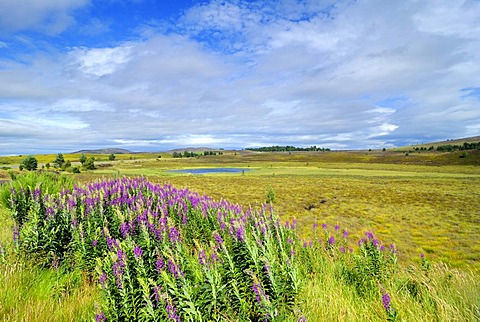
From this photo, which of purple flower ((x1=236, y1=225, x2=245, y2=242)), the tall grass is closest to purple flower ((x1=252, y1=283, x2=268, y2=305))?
the tall grass

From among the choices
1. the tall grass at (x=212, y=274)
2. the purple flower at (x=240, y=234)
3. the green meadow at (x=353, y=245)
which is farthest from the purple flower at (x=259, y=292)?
the purple flower at (x=240, y=234)

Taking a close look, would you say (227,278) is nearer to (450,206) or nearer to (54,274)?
(54,274)

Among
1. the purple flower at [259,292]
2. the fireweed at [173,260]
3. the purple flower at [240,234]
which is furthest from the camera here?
the purple flower at [240,234]

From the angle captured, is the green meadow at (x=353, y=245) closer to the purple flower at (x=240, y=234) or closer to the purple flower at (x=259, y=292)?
the purple flower at (x=259, y=292)

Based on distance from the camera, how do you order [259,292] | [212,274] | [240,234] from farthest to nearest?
1. [240,234]
2. [212,274]
3. [259,292]

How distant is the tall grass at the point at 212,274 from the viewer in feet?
9.34

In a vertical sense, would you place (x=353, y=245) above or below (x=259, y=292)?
below

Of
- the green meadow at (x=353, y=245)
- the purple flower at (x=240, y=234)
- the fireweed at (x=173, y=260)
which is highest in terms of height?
the purple flower at (x=240, y=234)

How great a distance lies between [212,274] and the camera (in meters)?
2.90

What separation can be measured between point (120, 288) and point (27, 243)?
10.2 ft

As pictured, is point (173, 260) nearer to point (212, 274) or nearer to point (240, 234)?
point (212, 274)

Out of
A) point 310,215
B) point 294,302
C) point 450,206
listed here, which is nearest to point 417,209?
point 450,206

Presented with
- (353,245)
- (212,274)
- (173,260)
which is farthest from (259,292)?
(353,245)

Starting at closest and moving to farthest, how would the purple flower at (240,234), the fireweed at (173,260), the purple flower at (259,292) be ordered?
the purple flower at (259,292) < the fireweed at (173,260) < the purple flower at (240,234)
